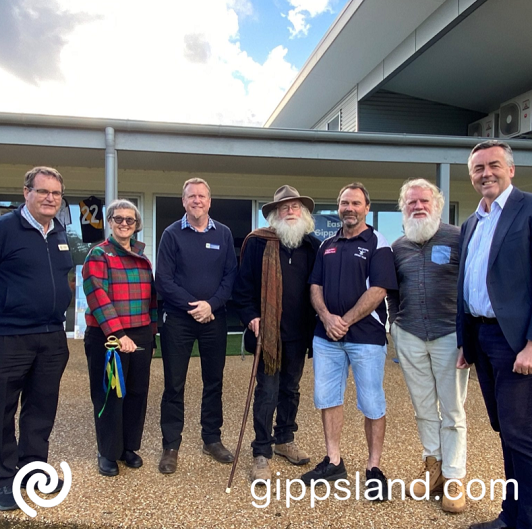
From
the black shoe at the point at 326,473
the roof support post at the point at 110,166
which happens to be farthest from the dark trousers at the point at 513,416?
the roof support post at the point at 110,166

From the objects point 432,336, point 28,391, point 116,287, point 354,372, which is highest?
point 116,287

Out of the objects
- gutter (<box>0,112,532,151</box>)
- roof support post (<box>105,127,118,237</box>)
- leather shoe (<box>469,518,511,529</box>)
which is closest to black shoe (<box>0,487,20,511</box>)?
leather shoe (<box>469,518,511,529</box>)

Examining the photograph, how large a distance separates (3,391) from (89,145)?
3869 mm

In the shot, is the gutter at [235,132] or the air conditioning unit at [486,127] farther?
the air conditioning unit at [486,127]

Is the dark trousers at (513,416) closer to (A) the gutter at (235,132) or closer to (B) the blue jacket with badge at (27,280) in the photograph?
(B) the blue jacket with badge at (27,280)

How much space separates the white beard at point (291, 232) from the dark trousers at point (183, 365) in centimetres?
72

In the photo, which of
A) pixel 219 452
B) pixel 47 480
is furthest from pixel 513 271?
pixel 47 480

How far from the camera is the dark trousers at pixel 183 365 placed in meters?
3.28

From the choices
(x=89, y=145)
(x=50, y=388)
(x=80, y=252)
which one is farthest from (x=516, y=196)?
(x=80, y=252)

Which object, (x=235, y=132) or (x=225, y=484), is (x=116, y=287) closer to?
(x=225, y=484)

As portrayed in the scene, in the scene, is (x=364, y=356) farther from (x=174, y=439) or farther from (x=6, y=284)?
(x=6, y=284)

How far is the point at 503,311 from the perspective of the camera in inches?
91.3

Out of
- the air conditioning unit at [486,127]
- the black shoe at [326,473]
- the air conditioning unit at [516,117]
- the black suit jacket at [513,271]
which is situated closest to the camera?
the black suit jacket at [513,271]

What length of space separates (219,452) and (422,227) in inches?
83.6
